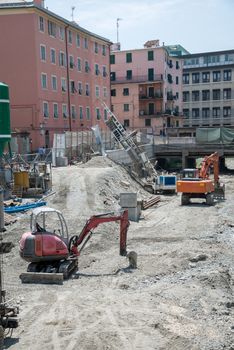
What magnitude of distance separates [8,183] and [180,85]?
63941 millimetres

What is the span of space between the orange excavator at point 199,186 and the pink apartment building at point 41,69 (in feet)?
57.9

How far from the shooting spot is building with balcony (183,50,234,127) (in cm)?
9207

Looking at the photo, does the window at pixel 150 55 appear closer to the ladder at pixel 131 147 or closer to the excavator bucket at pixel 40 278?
the ladder at pixel 131 147

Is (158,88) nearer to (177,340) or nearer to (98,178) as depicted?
(98,178)

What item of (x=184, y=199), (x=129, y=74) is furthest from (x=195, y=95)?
(x=184, y=199)

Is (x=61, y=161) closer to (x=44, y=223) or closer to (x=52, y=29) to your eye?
(x=52, y=29)

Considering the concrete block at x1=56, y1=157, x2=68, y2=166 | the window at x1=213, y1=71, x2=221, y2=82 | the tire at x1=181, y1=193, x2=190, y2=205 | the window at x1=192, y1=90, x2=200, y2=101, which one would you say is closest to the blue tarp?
the tire at x1=181, y1=193, x2=190, y2=205

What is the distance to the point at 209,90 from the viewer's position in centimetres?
9375

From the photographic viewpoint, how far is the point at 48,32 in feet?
165

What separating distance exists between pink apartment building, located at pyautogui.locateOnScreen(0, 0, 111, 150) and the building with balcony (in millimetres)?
40364

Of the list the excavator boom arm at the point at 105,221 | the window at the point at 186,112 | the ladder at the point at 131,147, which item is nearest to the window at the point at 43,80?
the ladder at the point at 131,147

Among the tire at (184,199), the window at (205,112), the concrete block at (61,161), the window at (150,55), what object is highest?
the window at (150,55)

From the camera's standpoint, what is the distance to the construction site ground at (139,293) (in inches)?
426

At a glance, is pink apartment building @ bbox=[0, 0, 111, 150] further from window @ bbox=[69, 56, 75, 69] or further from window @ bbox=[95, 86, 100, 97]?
window @ bbox=[95, 86, 100, 97]
